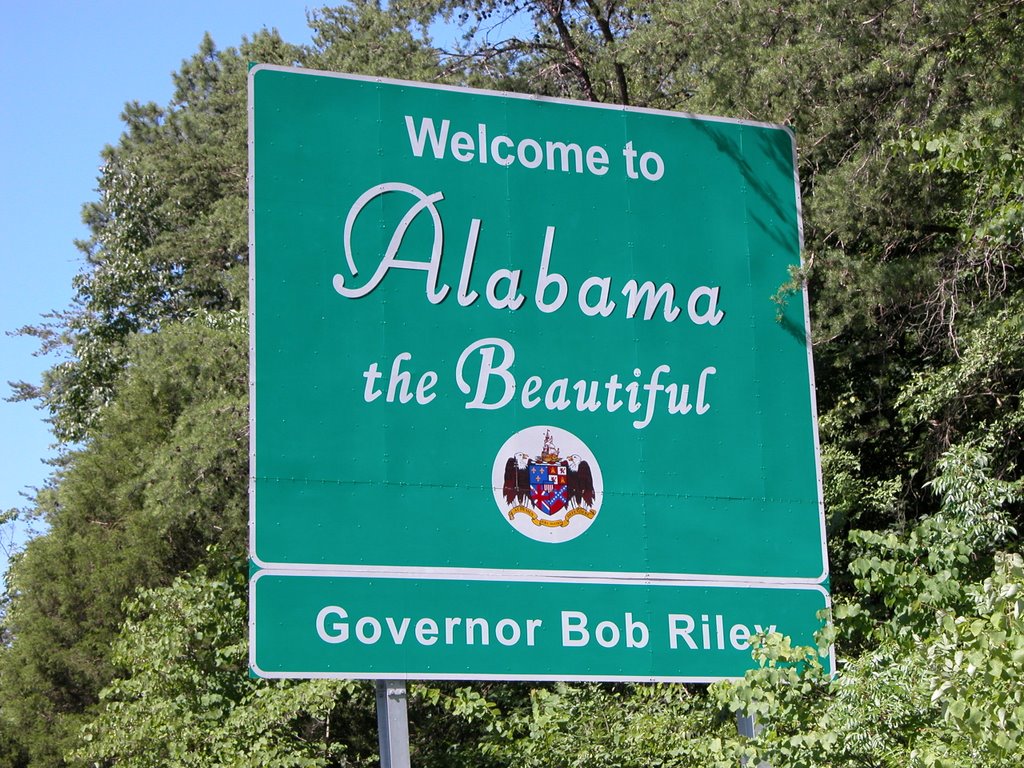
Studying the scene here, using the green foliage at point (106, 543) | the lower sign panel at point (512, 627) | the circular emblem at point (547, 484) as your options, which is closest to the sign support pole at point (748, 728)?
the lower sign panel at point (512, 627)

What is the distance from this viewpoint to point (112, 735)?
14453mm

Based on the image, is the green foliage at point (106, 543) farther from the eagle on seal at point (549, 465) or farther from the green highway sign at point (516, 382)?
the eagle on seal at point (549, 465)

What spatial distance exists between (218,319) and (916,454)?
13.6 meters

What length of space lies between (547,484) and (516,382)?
0.61m

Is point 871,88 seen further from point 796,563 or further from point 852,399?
point 796,563

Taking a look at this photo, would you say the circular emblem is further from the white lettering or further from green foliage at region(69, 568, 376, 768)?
green foliage at region(69, 568, 376, 768)

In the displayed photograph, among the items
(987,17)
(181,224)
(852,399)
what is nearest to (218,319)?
(181,224)

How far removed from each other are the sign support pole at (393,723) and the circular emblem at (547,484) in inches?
43.8

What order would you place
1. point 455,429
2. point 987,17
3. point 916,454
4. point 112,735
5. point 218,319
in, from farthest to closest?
1. point 218,319
2. point 916,454
3. point 112,735
4. point 987,17
5. point 455,429

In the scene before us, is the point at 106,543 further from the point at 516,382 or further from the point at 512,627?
the point at 512,627

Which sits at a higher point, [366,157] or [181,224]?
[181,224]

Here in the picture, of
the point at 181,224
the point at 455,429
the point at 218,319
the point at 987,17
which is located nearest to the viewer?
the point at 455,429

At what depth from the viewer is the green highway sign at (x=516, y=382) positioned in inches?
293

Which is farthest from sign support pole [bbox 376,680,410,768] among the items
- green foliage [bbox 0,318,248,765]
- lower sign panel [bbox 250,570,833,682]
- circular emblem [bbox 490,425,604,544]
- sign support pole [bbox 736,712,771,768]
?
green foliage [bbox 0,318,248,765]
